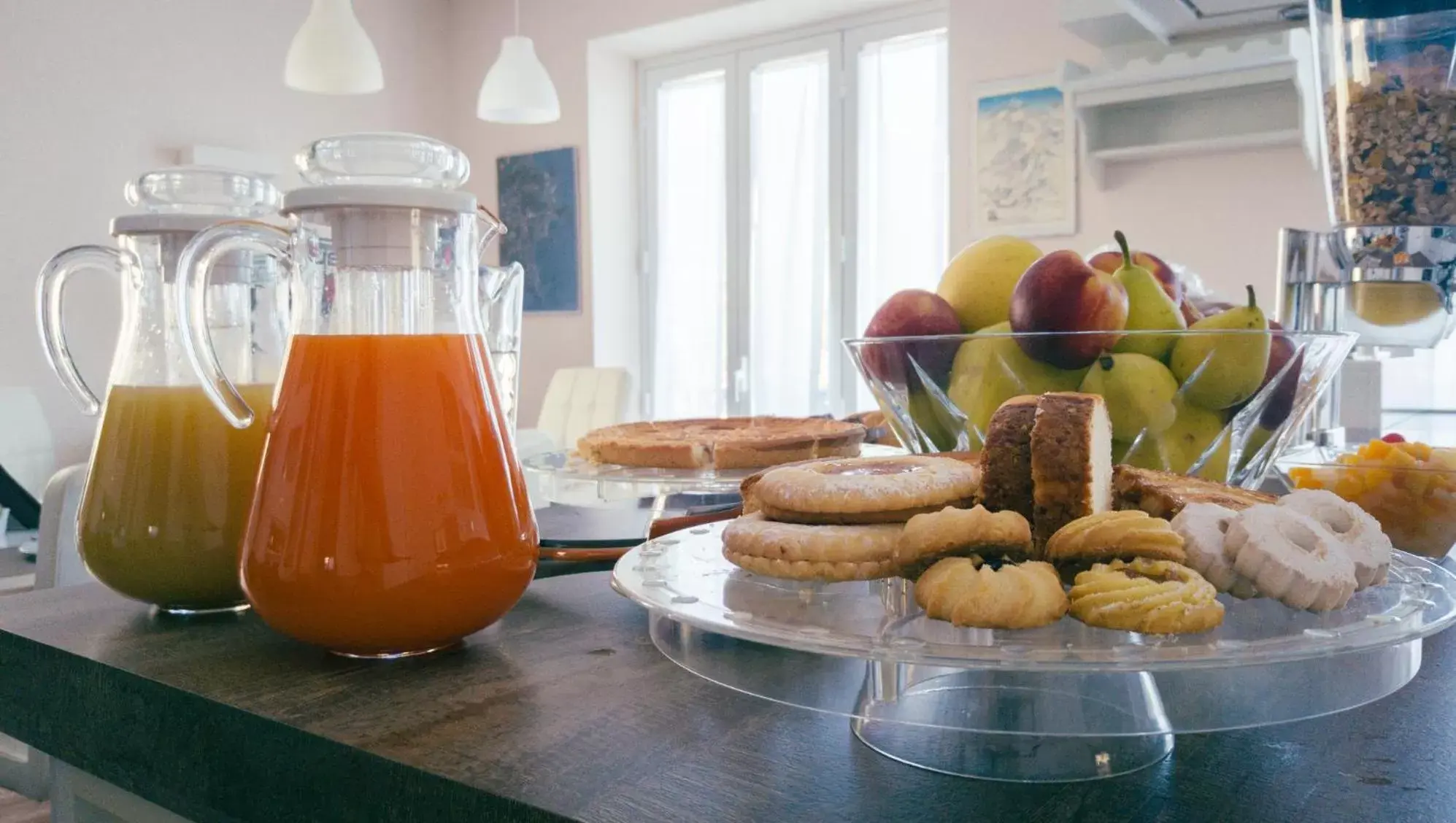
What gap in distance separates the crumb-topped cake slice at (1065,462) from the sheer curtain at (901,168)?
3.61 meters

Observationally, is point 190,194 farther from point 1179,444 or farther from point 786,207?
point 786,207

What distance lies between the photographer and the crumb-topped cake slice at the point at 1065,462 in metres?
0.49

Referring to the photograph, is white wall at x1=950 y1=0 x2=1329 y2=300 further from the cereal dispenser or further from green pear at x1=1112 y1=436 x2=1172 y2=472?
green pear at x1=1112 y1=436 x2=1172 y2=472

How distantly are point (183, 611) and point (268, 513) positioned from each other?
0.59ft

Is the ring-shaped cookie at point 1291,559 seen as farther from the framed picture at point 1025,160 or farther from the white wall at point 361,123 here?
the framed picture at point 1025,160

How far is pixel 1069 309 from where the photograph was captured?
71cm

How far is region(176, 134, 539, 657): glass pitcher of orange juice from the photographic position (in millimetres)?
506

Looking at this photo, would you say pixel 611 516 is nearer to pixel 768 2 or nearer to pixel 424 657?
pixel 424 657

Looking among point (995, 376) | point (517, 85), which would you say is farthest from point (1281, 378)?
point (517, 85)

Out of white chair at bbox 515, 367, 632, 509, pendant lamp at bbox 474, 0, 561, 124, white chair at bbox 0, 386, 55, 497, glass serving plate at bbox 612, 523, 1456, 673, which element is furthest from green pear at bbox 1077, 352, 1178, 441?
white chair at bbox 0, 386, 55, 497

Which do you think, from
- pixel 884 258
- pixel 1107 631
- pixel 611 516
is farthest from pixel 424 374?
pixel 884 258

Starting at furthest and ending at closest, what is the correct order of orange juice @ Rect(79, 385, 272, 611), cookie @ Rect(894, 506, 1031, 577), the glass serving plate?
1. orange juice @ Rect(79, 385, 272, 611)
2. cookie @ Rect(894, 506, 1031, 577)
3. the glass serving plate

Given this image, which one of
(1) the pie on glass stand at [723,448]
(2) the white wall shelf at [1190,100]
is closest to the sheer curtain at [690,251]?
(2) the white wall shelf at [1190,100]

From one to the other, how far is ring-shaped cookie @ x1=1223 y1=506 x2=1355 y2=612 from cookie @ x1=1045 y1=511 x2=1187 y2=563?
0.02 m
